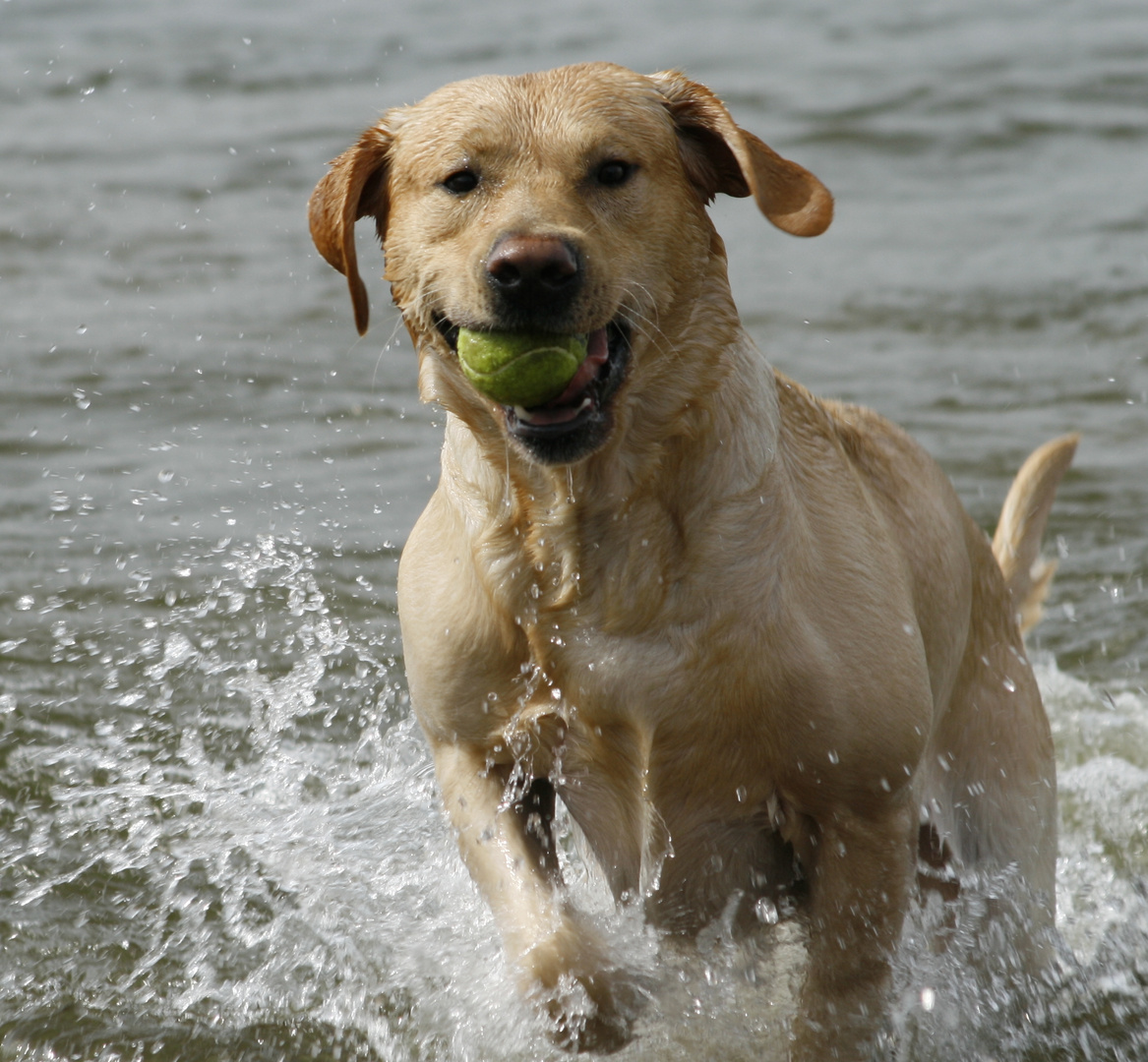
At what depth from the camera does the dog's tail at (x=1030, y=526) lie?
4.71 meters

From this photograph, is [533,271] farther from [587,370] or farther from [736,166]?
[736,166]

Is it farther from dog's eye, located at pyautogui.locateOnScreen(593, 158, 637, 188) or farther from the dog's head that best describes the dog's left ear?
dog's eye, located at pyautogui.locateOnScreen(593, 158, 637, 188)

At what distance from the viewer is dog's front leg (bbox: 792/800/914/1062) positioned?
348 cm

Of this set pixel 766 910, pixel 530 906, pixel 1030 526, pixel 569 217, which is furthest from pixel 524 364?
pixel 1030 526

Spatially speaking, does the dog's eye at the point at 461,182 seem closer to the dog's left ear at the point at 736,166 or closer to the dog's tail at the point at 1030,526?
the dog's left ear at the point at 736,166

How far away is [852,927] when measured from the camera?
11.6ft

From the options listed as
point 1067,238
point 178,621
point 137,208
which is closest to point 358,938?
point 178,621

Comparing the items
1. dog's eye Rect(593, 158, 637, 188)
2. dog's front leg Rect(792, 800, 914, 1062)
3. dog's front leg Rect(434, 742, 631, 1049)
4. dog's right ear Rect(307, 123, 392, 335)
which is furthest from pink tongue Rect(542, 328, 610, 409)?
dog's front leg Rect(792, 800, 914, 1062)

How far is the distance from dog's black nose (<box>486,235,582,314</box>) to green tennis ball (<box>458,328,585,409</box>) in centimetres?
7

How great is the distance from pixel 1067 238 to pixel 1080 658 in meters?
4.87

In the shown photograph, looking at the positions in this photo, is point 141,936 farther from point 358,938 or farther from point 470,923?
point 470,923

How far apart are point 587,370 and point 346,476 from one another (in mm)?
4073

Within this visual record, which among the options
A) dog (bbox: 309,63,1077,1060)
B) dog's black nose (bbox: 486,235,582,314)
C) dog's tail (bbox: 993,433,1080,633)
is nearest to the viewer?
dog's black nose (bbox: 486,235,582,314)

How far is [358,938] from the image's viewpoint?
4.29m
